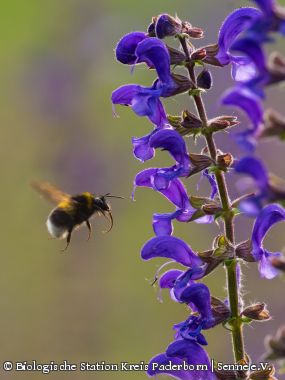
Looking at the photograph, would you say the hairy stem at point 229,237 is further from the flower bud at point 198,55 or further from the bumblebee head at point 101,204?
the bumblebee head at point 101,204

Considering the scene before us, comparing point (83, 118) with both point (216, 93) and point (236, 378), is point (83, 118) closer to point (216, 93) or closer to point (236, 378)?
point (216, 93)

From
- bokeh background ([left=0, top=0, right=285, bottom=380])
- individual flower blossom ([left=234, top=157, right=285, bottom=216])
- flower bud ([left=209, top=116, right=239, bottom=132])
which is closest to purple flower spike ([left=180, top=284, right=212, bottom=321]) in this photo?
flower bud ([left=209, top=116, right=239, bottom=132])

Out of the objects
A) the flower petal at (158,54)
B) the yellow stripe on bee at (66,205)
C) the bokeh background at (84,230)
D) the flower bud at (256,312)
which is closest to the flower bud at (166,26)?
the flower petal at (158,54)

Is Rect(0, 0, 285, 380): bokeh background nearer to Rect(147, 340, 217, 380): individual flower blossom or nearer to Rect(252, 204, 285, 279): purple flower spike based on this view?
Rect(147, 340, 217, 380): individual flower blossom

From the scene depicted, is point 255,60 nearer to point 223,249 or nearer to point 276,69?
point 276,69

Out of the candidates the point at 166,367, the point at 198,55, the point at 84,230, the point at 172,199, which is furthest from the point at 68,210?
the point at 84,230

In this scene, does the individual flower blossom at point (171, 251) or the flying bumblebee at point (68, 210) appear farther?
the flying bumblebee at point (68, 210)
